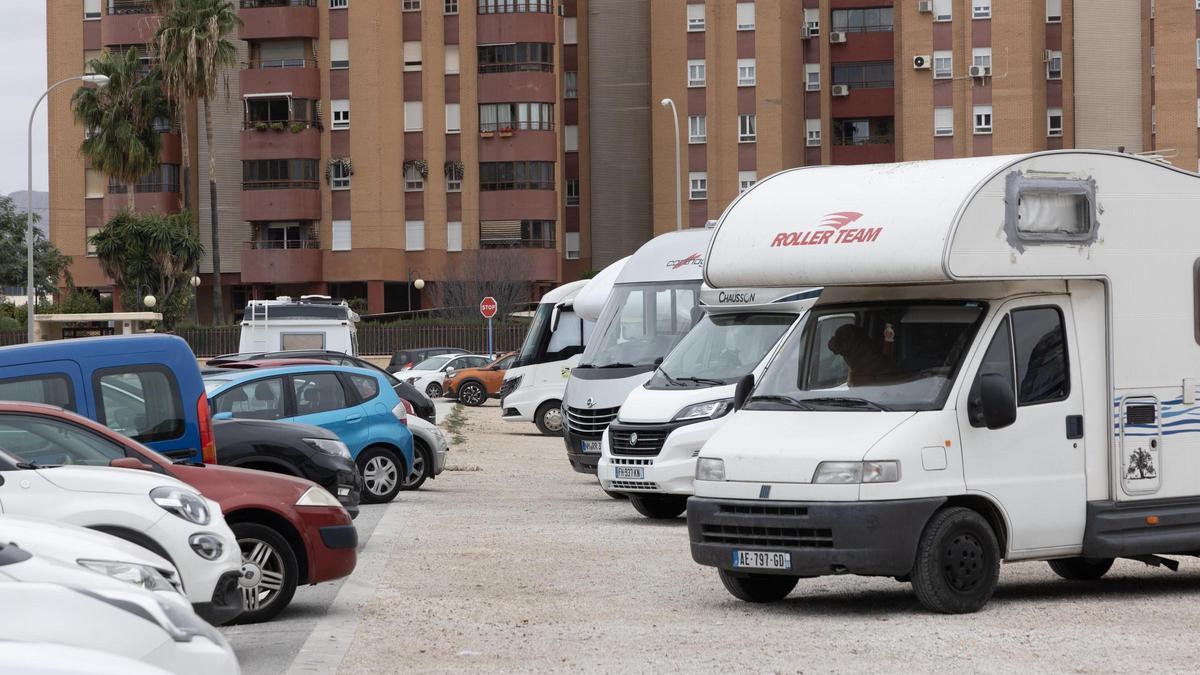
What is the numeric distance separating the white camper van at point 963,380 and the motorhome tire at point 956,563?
0.6 inches

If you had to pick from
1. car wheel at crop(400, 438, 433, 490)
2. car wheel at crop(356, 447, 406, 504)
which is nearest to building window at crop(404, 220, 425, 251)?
car wheel at crop(400, 438, 433, 490)

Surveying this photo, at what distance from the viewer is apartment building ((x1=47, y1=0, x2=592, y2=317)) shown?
73.6m

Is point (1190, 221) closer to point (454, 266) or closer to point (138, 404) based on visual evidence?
point (138, 404)

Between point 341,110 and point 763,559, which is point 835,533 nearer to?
point 763,559

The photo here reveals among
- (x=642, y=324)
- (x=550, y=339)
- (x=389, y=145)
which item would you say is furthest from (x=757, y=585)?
(x=389, y=145)

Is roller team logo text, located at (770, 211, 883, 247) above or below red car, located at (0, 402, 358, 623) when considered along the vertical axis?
above

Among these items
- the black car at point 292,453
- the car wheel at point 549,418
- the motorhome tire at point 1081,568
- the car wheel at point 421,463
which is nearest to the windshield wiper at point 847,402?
the motorhome tire at point 1081,568

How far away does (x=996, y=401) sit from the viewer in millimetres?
10734

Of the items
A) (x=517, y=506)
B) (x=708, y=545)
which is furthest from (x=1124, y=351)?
(x=517, y=506)

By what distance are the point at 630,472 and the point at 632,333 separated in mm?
3686

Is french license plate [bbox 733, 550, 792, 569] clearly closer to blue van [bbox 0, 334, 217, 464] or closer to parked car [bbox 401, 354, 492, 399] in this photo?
blue van [bbox 0, 334, 217, 464]

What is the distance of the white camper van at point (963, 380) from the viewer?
34.9 ft

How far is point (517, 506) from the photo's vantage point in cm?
1945

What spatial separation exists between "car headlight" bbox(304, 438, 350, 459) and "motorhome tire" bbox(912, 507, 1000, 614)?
601cm
